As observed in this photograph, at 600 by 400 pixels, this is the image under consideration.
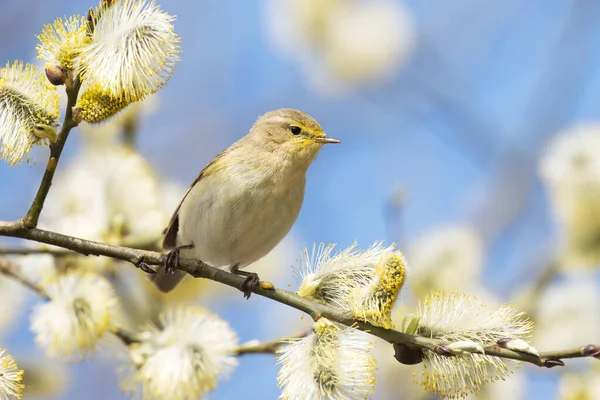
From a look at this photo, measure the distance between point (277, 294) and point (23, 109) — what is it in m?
1.03

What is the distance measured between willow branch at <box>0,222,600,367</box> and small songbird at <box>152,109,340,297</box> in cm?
110

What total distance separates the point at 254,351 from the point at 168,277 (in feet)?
3.67

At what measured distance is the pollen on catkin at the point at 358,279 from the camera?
2.43m

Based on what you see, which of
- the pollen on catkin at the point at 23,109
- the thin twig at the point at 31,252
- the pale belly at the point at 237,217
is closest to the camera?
the pollen on catkin at the point at 23,109

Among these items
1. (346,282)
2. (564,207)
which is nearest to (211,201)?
(346,282)

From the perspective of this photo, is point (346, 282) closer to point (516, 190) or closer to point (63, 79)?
point (63, 79)

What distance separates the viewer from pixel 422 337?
7.68 feet

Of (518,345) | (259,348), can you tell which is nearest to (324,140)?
(259,348)

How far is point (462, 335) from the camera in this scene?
7.64 feet

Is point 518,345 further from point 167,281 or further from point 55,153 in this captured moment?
point 167,281

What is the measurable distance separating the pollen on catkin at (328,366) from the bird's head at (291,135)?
176 cm

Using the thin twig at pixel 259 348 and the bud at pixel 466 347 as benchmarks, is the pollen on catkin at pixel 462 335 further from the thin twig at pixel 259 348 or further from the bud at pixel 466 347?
the thin twig at pixel 259 348

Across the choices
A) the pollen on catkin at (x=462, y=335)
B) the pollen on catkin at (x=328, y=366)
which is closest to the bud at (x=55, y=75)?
the pollen on catkin at (x=328, y=366)

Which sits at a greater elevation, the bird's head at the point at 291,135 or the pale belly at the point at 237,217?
the bird's head at the point at 291,135
